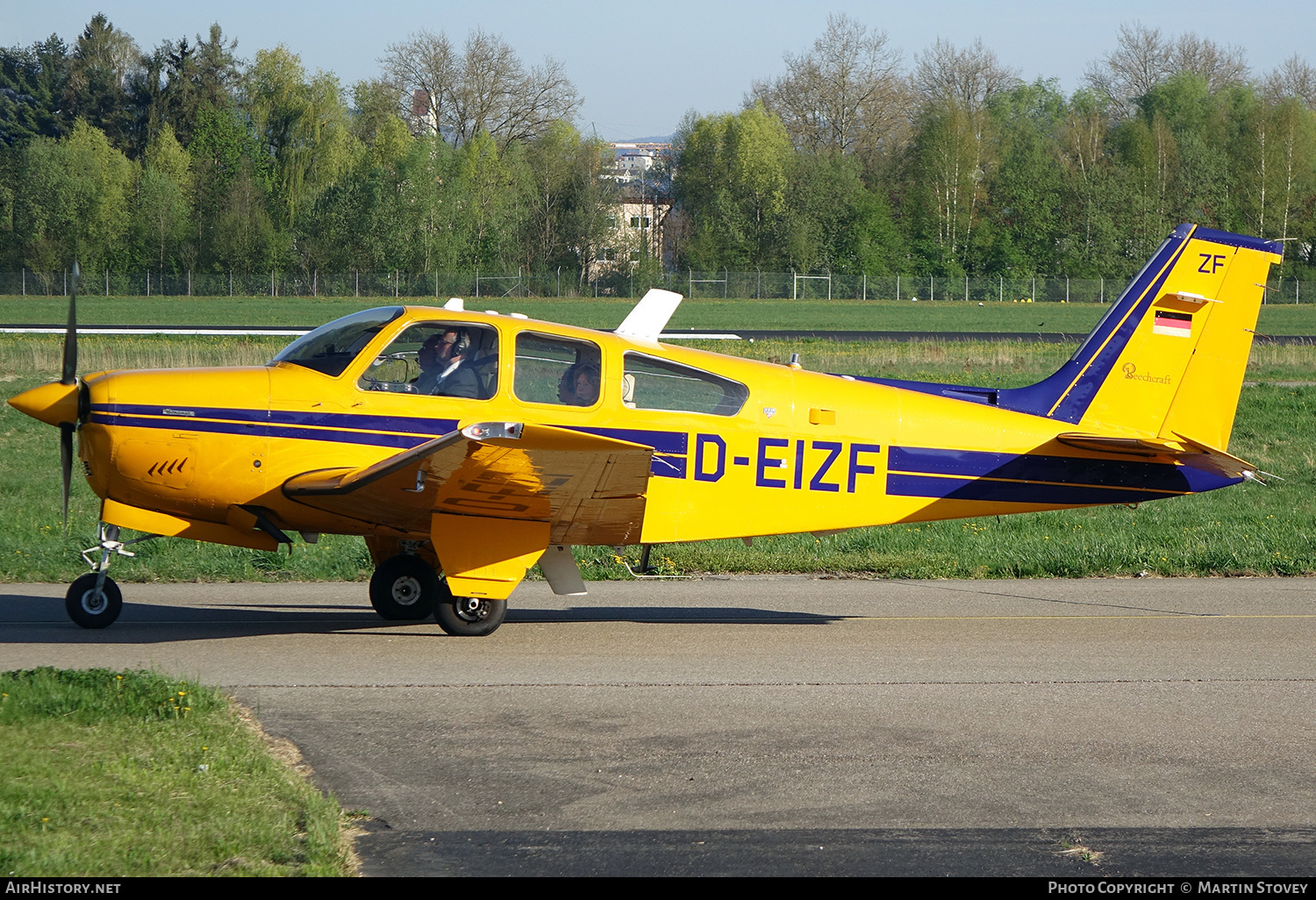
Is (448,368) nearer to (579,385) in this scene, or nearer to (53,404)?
(579,385)

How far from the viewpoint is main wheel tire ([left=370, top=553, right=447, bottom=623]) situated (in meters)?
8.70

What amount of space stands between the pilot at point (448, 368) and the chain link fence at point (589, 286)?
58534mm

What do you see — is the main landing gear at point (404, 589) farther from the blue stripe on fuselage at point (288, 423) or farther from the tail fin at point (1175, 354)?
the tail fin at point (1175, 354)

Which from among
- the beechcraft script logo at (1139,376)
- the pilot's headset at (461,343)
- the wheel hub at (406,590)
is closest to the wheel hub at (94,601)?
the wheel hub at (406,590)

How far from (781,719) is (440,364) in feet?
11.3

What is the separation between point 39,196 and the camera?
71.9 meters

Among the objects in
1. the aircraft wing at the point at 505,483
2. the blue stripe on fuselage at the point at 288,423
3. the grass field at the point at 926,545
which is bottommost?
the grass field at the point at 926,545

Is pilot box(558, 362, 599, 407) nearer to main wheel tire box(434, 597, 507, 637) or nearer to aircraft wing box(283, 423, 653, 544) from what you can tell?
aircraft wing box(283, 423, 653, 544)

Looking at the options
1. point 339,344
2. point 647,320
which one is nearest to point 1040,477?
point 647,320

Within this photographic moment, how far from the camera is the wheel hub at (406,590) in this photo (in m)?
8.70

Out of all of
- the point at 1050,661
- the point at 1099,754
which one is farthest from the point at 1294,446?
the point at 1099,754

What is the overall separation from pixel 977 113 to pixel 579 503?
8620 centimetres

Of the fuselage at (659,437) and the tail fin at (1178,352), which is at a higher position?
the tail fin at (1178,352)

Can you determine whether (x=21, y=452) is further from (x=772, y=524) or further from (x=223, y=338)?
(x=223, y=338)
